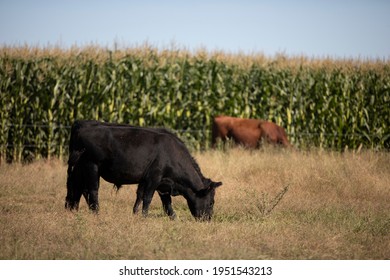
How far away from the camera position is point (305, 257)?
24.9 ft

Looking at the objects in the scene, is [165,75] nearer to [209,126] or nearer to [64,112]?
[209,126]

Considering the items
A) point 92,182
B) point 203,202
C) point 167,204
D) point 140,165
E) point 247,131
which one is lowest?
point 247,131

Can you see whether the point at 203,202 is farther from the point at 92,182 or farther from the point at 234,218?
the point at 92,182

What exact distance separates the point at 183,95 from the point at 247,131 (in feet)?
8.33

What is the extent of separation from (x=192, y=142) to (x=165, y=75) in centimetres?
235

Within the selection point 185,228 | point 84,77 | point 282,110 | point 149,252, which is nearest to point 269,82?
point 282,110

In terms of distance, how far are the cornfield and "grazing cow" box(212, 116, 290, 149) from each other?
35.4 inches

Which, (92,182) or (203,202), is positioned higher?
(92,182)

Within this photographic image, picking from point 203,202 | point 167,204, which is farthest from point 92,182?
point 203,202

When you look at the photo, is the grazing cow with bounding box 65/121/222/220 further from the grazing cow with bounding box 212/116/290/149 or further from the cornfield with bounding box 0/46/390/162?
the grazing cow with bounding box 212/116/290/149

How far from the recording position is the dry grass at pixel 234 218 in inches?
300

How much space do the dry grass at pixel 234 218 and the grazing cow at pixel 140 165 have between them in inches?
14.4

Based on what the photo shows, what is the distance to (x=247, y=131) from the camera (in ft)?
64.0

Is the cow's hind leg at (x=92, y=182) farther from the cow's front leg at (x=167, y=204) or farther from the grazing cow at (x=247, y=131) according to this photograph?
the grazing cow at (x=247, y=131)
